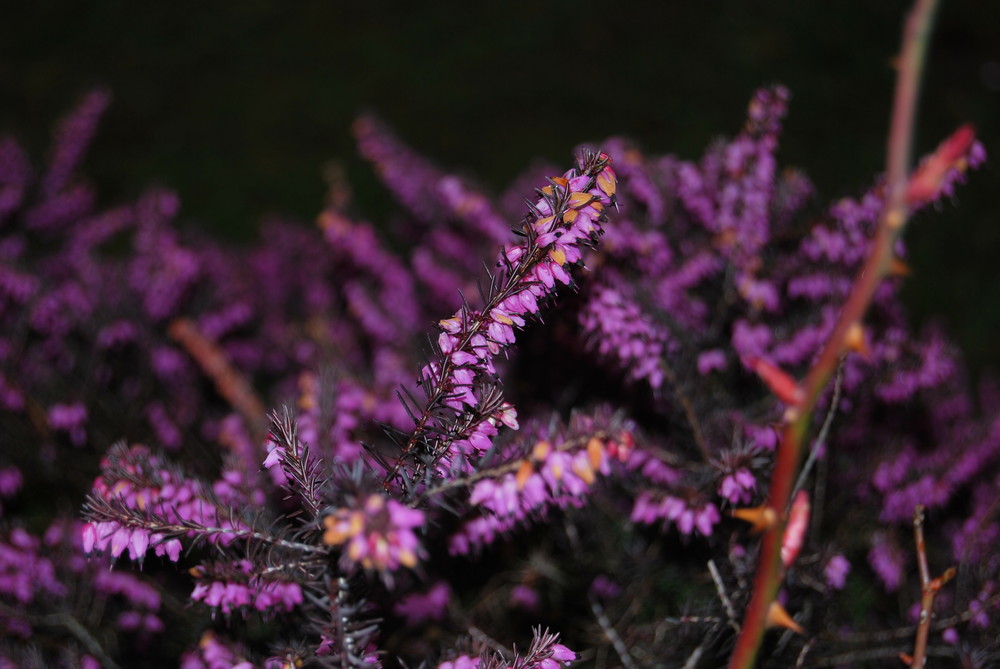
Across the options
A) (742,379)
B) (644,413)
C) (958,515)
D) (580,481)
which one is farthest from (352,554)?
(958,515)

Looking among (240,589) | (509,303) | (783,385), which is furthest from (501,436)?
(783,385)

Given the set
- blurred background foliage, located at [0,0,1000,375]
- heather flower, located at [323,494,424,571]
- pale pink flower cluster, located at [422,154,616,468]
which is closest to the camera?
heather flower, located at [323,494,424,571]

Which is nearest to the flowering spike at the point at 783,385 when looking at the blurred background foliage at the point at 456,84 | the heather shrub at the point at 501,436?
the heather shrub at the point at 501,436

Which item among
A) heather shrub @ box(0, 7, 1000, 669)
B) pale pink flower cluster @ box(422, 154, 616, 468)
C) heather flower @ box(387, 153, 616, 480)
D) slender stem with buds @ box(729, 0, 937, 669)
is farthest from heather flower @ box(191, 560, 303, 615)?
slender stem with buds @ box(729, 0, 937, 669)

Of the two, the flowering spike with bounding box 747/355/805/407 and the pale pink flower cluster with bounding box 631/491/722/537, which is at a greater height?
the pale pink flower cluster with bounding box 631/491/722/537

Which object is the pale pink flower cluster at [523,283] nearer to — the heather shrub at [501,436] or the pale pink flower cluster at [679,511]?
the heather shrub at [501,436]

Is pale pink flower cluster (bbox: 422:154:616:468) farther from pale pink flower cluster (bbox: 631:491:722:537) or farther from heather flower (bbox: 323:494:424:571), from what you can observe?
pale pink flower cluster (bbox: 631:491:722:537)
